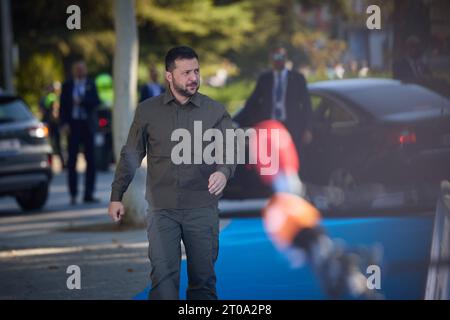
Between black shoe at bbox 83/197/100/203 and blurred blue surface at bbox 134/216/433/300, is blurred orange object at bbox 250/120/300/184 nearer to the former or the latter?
blurred blue surface at bbox 134/216/433/300

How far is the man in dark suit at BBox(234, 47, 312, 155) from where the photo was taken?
1093cm

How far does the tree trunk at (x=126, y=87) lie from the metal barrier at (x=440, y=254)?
5.69 meters

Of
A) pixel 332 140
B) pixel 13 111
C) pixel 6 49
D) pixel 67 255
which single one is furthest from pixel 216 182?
pixel 6 49

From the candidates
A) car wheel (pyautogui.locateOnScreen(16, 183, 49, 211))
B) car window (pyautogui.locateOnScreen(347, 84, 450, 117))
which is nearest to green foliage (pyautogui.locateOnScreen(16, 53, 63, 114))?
car wheel (pyautogui.locateOnScreen(16, 183, 49, 211))

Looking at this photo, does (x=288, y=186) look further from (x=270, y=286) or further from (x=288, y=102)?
(x=270, y=286)

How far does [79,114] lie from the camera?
1611 centimetres

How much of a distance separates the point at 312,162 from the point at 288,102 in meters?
0.62

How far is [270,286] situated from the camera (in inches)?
329

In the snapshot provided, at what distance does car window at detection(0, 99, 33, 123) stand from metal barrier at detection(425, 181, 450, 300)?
9.15 metres

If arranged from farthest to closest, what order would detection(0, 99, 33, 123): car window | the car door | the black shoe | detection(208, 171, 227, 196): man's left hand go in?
the black shoe, detection(0, 99, 33, 123): car window, the car door, detection(208, 171, 227, 196): man's left hand

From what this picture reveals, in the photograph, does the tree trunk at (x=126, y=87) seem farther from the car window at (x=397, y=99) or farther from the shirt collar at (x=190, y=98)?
the shirt collar at (x=190, y=98)

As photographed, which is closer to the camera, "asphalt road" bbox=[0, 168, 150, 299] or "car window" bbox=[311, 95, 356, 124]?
"asphalt road" bbox=[0, 168, 150, 299]

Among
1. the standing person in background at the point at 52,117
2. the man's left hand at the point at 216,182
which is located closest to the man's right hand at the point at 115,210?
the man's left hand at the point at 216,182

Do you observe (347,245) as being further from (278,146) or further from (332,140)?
(278,146)
